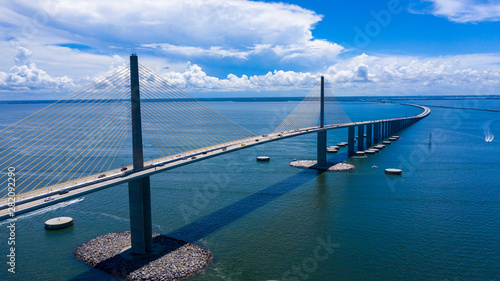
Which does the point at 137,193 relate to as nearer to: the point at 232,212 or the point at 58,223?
the point at 58,223

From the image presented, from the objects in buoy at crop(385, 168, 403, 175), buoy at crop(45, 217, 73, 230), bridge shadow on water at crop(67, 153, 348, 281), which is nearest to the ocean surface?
bridge shadow on water at crop(67, 153, 348, 281)

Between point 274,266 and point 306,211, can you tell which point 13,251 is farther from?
point 306,211

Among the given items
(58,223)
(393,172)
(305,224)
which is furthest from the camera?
(393,172)

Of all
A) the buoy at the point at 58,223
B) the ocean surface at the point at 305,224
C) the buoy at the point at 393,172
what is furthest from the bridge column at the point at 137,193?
the buoy at the point at 393,172

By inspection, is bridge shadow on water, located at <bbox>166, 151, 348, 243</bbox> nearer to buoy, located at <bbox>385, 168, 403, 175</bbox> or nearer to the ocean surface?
the ocean surface

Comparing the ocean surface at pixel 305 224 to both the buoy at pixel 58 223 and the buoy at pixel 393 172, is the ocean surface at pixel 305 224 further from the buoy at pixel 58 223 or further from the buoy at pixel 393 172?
the buoy at pixel 393 172

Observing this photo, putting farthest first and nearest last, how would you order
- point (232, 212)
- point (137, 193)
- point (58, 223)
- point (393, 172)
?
point (393, 172) < point (232, 212) < point (58, 223) < point (137, 193)

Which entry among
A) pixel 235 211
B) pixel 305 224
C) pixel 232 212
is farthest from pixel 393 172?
pixel 232 212
